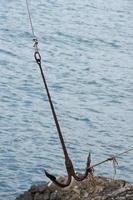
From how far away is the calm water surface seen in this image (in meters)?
17.8

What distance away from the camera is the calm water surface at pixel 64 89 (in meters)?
17.8

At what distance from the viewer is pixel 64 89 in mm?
24328

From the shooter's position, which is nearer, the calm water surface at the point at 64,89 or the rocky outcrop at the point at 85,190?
the rocky outcrop at the point at 85,190

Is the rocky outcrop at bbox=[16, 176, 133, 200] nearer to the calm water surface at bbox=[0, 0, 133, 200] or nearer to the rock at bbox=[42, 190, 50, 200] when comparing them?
the rock at bbox=[42, 190, 50, 200]

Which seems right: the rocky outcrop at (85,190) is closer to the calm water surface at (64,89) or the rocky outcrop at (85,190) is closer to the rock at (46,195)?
the rock at (46,195)

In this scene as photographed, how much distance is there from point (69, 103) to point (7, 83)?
283 centimetres

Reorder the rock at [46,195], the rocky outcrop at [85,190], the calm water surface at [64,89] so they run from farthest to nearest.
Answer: the calm water surface at [64,89]
the rock at [46,195]
the rocky outcrop at [85,190]

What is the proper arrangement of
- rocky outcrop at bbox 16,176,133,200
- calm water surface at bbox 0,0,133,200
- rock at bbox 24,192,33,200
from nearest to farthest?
rocky outcrop at bbox 16,176,133,200
rock at bbox 24,192,33,200
calm water surface at bbox 0,0,133,200

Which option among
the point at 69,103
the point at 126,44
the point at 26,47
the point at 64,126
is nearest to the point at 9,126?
the point at 64,126

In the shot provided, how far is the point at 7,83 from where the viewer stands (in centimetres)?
2452

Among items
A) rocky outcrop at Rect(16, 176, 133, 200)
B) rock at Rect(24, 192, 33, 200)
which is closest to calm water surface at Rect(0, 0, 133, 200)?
rock at Rect(24, 192, 33, 200)

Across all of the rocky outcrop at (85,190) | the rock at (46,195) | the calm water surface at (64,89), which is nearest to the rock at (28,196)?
the rocky outcrop at (85,190)

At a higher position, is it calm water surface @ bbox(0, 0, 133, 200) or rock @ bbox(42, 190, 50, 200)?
calm water surface @ bbox(0, 0, 133, 200)

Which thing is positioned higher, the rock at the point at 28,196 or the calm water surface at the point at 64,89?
the calm water surface at the point at 64,89
